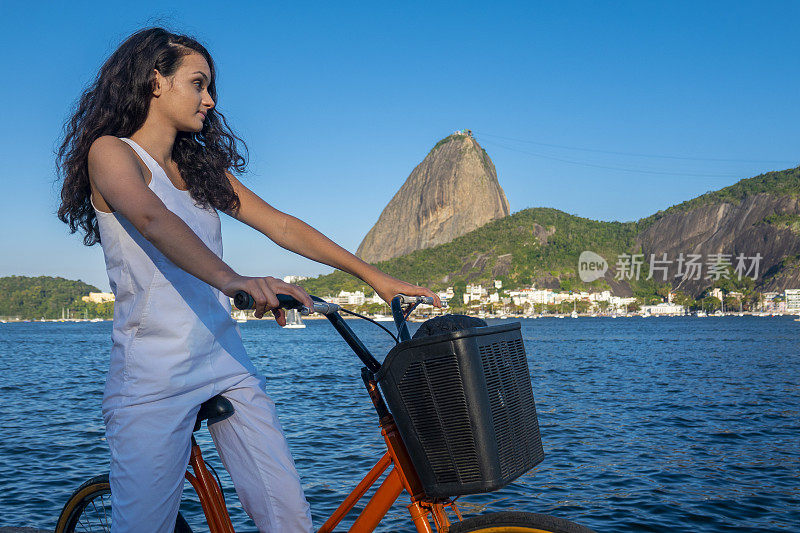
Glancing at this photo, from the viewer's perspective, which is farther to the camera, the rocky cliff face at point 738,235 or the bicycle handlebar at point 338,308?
the rocky cliff face at point 738,235


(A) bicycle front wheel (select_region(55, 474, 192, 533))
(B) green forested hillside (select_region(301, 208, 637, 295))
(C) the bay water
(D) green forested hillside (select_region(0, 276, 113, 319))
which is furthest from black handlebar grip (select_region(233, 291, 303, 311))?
(D) green forested hillside (select_region(0, 276, 113, 319))

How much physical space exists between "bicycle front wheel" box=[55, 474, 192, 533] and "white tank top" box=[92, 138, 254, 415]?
0.91 metres

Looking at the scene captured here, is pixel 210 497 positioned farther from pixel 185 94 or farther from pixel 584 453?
pixel 584 453

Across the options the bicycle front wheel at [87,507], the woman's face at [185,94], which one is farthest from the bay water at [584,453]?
the woman's face at [185,94]

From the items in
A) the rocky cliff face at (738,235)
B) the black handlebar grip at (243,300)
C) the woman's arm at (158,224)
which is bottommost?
the black handlebar grip at (243,300)

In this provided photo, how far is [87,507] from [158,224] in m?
1.58

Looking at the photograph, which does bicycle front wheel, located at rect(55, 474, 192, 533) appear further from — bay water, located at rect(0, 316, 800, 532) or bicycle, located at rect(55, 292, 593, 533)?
bay water, located at rect(0, 316, 800, 532)

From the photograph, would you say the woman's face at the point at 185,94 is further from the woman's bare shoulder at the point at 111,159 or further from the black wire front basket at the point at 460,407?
the black wire front basket at the point at 460,407

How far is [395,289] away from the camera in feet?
7.16

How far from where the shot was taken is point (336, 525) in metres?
2.10

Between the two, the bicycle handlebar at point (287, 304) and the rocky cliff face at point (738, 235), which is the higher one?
the rocky cliff face at point (738, 235)

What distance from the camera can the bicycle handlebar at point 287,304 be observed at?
1.54 m

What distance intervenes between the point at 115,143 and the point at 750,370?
112 ft

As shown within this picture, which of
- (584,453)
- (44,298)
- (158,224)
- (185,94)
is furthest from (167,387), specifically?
(44,298)
